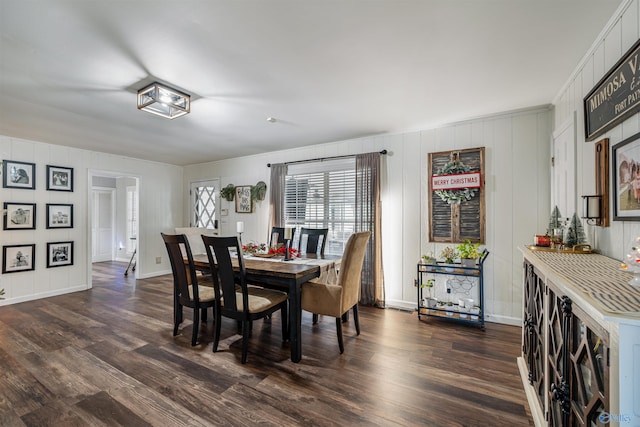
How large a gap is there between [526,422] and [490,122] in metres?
2.99

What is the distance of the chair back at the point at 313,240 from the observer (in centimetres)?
372

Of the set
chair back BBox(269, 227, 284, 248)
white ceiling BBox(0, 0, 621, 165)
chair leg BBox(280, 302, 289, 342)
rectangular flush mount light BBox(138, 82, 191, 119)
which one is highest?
white ceiling BBox(0, 0, 621, 165)

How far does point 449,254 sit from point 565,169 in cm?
142

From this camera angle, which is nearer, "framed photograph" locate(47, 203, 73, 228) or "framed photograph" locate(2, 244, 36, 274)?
"framed photograph" locate(2, 244, 36, 274)

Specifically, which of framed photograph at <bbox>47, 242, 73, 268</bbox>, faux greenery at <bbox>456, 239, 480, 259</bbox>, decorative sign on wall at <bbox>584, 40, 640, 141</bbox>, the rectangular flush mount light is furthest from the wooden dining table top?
framed photograph at <bbox>47, 242, 73, 268</bbox>

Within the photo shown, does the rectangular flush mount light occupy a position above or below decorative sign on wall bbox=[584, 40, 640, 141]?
above

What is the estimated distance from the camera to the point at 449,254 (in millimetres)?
3395

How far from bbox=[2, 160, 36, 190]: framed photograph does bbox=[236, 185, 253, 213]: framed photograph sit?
10.2 feet

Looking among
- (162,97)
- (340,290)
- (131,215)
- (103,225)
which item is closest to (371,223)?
(340,290)

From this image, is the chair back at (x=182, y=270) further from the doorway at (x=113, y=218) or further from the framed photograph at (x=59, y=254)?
the doorway at (x=113, y=218)

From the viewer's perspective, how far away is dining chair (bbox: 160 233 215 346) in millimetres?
2705

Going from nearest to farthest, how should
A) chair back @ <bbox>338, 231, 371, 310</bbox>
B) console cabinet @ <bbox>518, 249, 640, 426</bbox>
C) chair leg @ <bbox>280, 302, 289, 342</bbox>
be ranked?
console cabinet @ <bbox>518, 249, 640, 426</bbox>, chair back @ <bbox>338, 231, 371, 310</bbox>, chair leg @ <bbox>280, 302, 289, 342</bbox>

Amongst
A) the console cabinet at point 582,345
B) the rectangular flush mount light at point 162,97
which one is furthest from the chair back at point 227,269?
the console cabinet at point 582,345

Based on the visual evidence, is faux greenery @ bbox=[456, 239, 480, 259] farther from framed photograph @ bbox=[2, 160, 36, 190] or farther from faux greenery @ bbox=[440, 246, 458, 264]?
framed photograph @ bbox=[2, 160, 36, 190]
